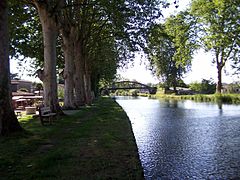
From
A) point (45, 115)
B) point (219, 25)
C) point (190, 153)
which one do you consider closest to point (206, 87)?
point (219, 25)

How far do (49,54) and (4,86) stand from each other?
6724 millimetres

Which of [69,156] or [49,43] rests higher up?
[49,43]

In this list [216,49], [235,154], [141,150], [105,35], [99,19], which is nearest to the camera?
[235,154]

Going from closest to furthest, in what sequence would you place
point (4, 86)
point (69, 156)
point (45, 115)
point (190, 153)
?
point (69, 156), point (190, 153), point (4, 86), point (45, 115)

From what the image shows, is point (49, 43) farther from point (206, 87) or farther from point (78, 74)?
point (206, 87)

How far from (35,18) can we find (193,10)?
32.4 m

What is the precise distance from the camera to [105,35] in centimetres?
3494

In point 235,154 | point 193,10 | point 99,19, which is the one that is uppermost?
point 193,10

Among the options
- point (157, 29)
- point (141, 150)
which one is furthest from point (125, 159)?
point (157, 29)

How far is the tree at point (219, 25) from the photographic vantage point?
147 ft

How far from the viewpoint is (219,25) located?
46.9m

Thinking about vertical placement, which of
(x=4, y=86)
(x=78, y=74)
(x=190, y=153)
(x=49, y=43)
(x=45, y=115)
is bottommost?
(x=190, y=153)

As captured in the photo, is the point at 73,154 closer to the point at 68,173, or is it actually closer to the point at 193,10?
the point at 68,173

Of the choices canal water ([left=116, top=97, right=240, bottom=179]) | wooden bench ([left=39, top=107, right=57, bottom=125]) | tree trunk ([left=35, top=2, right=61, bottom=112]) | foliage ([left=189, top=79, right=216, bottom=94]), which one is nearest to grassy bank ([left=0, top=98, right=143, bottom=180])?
canal water ([left=116, top=97, right=240, bottom=179])
